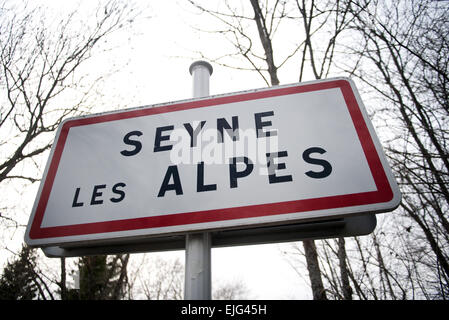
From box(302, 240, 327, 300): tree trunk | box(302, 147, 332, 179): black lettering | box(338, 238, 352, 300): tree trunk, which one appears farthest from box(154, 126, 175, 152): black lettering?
box(338, 238, 352, 300): tree trunk

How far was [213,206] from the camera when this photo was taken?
911 millimetres

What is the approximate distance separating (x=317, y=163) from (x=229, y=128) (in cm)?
37

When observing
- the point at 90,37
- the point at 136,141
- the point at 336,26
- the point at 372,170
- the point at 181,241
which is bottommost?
the point at 181,241

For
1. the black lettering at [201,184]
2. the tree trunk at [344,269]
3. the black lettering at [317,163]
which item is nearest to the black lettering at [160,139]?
the black lettering at [201,184]

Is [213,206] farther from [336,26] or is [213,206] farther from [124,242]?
[336,26]

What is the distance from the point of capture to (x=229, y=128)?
1.08m

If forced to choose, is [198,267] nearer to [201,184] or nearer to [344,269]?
[201,184]

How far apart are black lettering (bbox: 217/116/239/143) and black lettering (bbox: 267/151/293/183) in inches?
6.4

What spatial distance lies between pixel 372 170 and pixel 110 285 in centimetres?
1423

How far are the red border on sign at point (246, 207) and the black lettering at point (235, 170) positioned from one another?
11 cm

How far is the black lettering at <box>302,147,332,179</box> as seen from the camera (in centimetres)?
92

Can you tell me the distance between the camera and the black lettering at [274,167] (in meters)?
0.92
